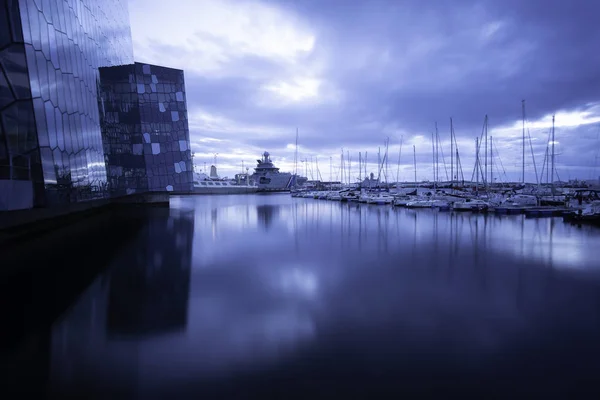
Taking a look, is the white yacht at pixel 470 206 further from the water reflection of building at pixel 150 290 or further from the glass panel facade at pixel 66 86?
the glass panel facade at pixel 66 86

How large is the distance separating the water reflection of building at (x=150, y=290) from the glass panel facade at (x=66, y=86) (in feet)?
14.4

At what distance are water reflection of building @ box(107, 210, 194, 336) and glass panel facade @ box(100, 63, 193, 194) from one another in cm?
2576

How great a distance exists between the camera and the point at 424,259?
13891 mm

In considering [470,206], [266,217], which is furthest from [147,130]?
[470,206]

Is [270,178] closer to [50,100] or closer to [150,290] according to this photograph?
[50,100]

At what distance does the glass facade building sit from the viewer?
11.4 m

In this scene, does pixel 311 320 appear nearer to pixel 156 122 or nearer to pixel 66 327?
pixel 66 327

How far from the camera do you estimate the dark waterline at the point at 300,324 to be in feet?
16.8

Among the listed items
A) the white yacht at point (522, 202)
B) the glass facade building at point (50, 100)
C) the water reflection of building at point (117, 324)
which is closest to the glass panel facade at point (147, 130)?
the glass facade building at point (50, 100)

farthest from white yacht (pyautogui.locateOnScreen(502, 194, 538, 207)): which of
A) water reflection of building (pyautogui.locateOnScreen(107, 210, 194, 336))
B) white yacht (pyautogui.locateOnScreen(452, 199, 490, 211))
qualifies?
water reflection of building (pyautogui.locateOnScreen(107, 210, 194, 336))

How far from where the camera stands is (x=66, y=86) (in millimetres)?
17609

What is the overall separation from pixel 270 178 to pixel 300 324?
117216 millimetres

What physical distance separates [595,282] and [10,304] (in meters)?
15.5

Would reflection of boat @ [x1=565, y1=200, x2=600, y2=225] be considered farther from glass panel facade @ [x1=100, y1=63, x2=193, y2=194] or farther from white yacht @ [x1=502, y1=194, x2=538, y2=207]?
glass panel facade @ [x1=100, y1=63, x2=193, y2=194]
